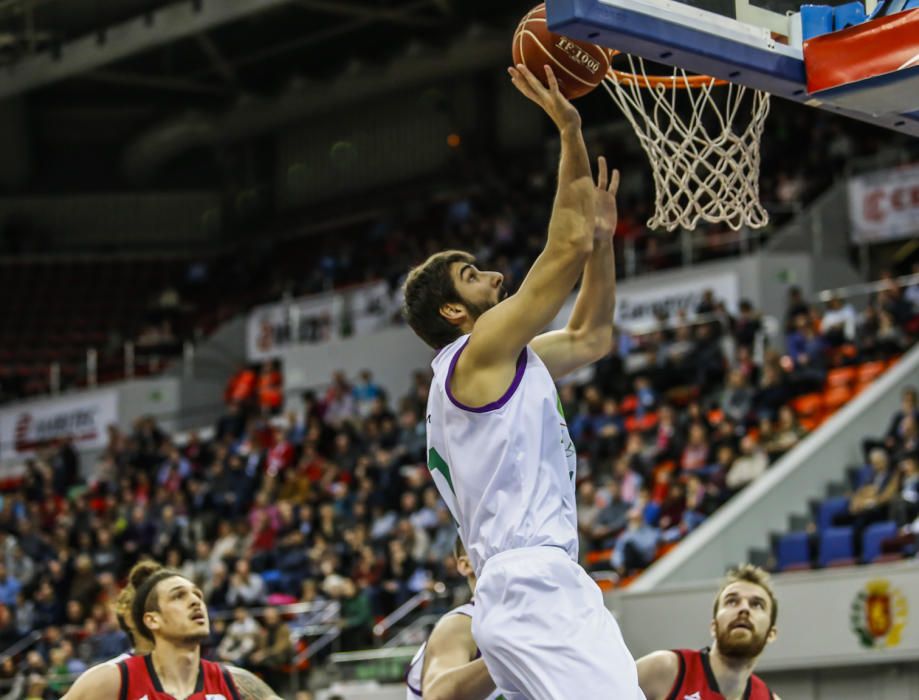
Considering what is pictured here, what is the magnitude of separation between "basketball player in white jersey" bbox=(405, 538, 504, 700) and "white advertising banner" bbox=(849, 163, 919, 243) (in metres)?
13.9

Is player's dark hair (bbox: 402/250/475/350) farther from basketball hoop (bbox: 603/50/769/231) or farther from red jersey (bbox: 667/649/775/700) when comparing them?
red jersey (bbox: 667/649/775/700)

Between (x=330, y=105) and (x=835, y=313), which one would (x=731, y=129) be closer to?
(x=835, y=313)

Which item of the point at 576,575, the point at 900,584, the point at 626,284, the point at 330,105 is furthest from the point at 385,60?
the point at 576,575

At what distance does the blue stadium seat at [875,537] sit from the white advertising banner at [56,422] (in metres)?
14.6

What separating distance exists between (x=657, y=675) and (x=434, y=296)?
1986 mm

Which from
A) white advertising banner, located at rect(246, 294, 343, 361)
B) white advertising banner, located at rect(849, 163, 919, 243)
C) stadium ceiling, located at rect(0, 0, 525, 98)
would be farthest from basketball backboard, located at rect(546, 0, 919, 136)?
white advertising banner, located at rect(246, 294, 343, 361)

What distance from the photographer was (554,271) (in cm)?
434

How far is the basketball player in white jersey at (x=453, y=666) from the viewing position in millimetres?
4969

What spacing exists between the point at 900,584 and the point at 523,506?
7825mm

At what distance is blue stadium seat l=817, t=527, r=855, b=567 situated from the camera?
12.8 meters

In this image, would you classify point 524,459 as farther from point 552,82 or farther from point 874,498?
point 874,498

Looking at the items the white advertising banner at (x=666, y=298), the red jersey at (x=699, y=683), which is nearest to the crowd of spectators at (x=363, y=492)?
the white advertising banner at (x=666, y=298)

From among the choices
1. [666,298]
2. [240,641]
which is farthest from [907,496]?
[666,298]

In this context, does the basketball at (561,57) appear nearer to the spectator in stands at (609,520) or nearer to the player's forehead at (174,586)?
the player's forehead at (174,586)
